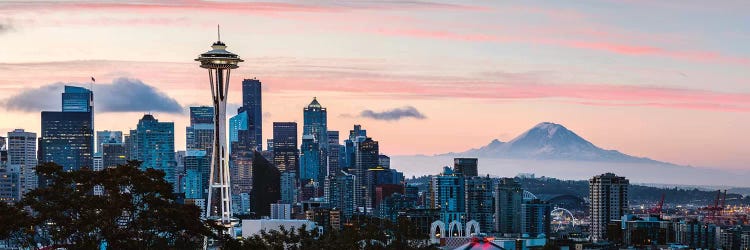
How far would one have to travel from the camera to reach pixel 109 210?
40.4 m

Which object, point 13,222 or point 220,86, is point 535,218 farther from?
point 13,222

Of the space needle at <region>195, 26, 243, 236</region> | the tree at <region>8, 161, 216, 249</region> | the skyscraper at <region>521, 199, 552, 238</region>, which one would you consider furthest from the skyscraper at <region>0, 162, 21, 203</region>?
the tree at <region>8, 161, 216, 249</region>

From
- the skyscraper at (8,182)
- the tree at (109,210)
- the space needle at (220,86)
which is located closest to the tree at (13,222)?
the tree at (109,210)

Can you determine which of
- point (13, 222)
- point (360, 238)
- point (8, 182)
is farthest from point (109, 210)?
point (8, 182)

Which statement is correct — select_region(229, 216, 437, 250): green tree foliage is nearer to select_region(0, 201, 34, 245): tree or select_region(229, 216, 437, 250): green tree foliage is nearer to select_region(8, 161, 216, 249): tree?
select_region(8, 161, 216, 249): tree

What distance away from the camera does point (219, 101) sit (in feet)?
261

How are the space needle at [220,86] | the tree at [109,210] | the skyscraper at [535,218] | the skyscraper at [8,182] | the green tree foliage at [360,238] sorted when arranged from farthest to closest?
the skyscraper at [535,218]
the skyscraper at [8,182]
the space needle at [220,86]
the green tree foliage at [360,238]
the tree at [109,210]

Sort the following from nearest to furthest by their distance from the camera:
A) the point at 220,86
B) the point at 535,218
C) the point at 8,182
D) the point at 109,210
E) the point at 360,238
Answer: the point at 109,210, the point at 360,238, the point at 220,86, the point at 8,182, the point at 535,218

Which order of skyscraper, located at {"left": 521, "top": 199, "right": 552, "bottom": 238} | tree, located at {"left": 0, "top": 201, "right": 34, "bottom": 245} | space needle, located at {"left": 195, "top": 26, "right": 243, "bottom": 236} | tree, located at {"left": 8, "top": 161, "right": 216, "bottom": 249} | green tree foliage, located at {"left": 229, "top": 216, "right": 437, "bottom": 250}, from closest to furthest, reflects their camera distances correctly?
1. tree, located at {"left": 0, "top": 201, "right": 34, "bottom": 245}
2. tree, located at {"left": 8, "top": 161, "right": 216, "bottom": 249}
3. green tree foliage, located at {"left": 229, "top": 216, "right": 437, "bottom": 250}
4. space needle, located at {"left": 195, "top": 26, "right": 243, "bottom": 236}
5. skyscraper, located at {"left": 521, "top": 199, "right": 552, "bottom": 238}

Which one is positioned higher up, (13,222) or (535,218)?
(13,222)

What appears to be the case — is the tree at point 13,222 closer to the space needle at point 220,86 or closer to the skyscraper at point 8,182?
the space needle at point 220,86

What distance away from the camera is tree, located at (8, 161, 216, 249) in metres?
40.6

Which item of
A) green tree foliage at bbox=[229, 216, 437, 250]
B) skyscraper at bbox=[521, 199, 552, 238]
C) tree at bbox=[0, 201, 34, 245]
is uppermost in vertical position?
tree at bbox=[0, 201, 34, 245]

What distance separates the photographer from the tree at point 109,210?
40.6 metres
